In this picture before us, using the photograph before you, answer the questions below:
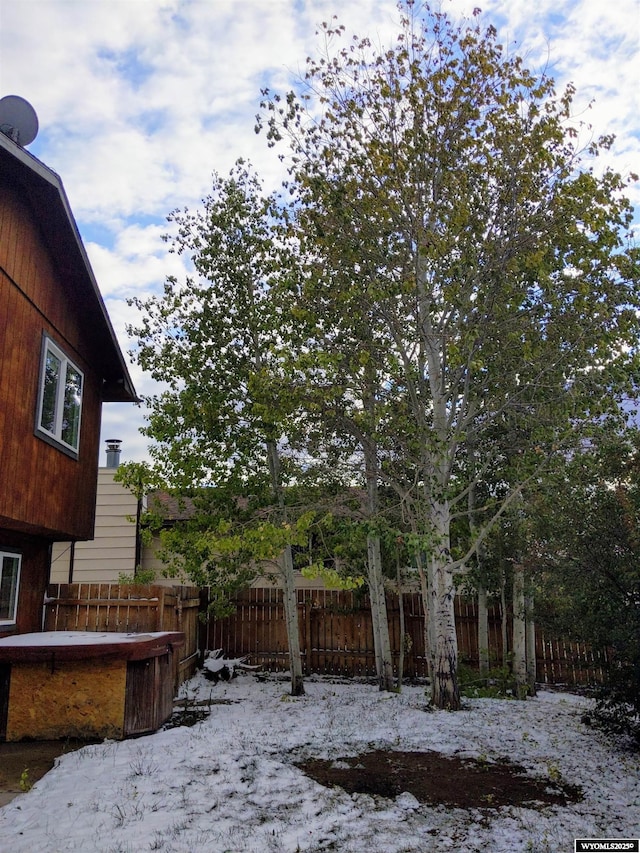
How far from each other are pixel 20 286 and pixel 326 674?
35.3 ft

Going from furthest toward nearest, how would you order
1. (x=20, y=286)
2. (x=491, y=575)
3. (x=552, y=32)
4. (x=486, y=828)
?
(x=491, y=575)
(x=552, y=32)
(x=20, y=286)
(x=486, y=828)

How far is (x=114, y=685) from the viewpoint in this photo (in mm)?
7996

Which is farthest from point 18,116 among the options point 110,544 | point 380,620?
point 110,544

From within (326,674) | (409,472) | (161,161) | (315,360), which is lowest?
(326,674)

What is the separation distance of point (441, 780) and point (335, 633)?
9.07 m

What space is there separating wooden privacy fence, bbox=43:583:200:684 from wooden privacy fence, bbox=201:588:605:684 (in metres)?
4.13

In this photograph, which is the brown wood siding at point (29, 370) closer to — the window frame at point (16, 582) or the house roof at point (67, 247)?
the house roof at point (67, 247)

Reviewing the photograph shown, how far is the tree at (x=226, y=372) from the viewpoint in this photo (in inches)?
460

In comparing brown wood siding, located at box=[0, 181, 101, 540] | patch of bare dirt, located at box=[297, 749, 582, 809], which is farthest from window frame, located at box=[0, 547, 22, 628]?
patch of bare dirt, located at box=[297, 749, 582, 809]

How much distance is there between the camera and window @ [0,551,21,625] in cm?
968

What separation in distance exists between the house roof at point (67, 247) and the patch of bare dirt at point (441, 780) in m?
7.55

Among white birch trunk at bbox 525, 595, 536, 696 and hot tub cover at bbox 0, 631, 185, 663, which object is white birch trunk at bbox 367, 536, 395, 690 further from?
hot tub cover at bbox 0, 631, 185, 663

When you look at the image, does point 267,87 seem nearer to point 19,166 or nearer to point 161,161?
point 161,161

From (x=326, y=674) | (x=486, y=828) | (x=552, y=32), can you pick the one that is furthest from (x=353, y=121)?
(x=326, y=674)
